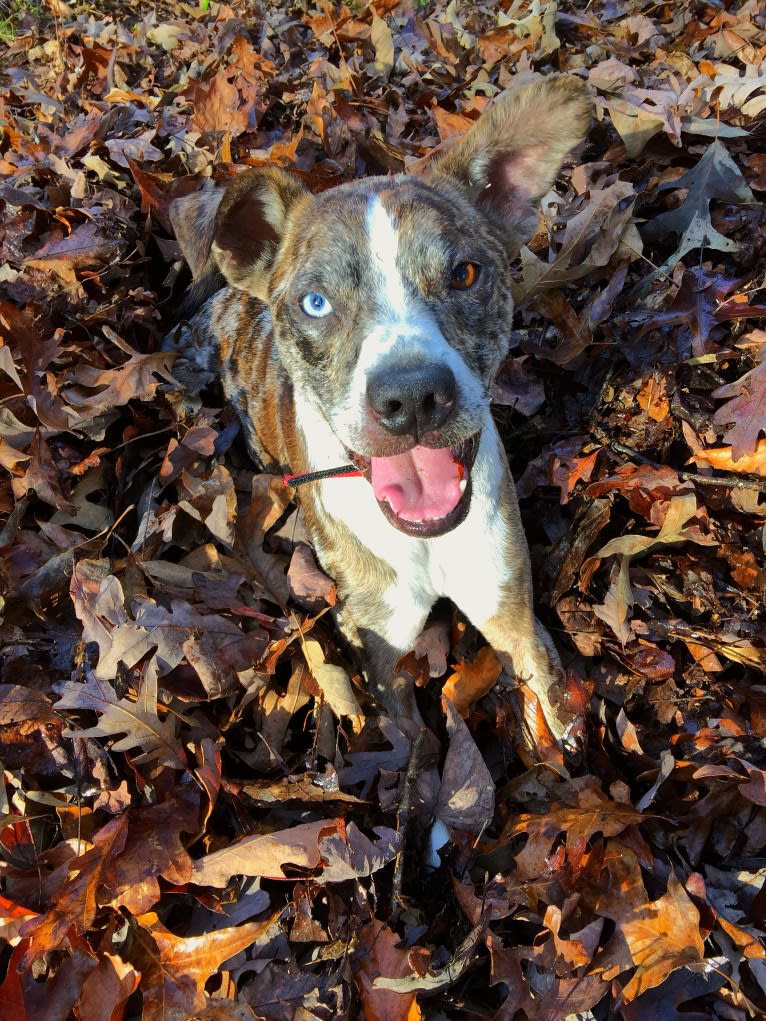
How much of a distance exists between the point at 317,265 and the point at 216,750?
6.75ft

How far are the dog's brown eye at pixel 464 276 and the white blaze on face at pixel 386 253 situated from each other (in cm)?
25

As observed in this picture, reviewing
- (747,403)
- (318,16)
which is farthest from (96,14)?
(747,403)

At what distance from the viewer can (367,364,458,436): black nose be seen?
98.7 inches

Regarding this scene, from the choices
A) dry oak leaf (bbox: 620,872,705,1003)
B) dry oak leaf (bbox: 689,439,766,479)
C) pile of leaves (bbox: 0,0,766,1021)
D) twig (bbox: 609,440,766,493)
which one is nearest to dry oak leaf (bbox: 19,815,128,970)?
pile of leaves (bbox: 0,0,766,1021)

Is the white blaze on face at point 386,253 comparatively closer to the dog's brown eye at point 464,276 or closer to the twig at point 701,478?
the dog's brown eye at point 464,276

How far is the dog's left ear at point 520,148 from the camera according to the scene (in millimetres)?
3129

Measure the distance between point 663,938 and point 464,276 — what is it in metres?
2.64

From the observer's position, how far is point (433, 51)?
20.0 feet

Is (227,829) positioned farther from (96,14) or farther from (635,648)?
(96,14)

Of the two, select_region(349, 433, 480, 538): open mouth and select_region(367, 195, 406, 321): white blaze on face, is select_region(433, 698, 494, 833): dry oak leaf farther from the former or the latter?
select_region(367, 195, 406, 321): white blaze on face

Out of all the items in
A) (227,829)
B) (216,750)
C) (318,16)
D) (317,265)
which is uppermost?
(318,16)

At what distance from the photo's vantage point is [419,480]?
9.60 feet

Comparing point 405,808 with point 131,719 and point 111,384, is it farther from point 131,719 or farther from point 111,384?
point 111,384

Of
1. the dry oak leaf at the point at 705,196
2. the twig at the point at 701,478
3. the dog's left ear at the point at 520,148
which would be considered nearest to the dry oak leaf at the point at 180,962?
the twig at the point at 701,478
